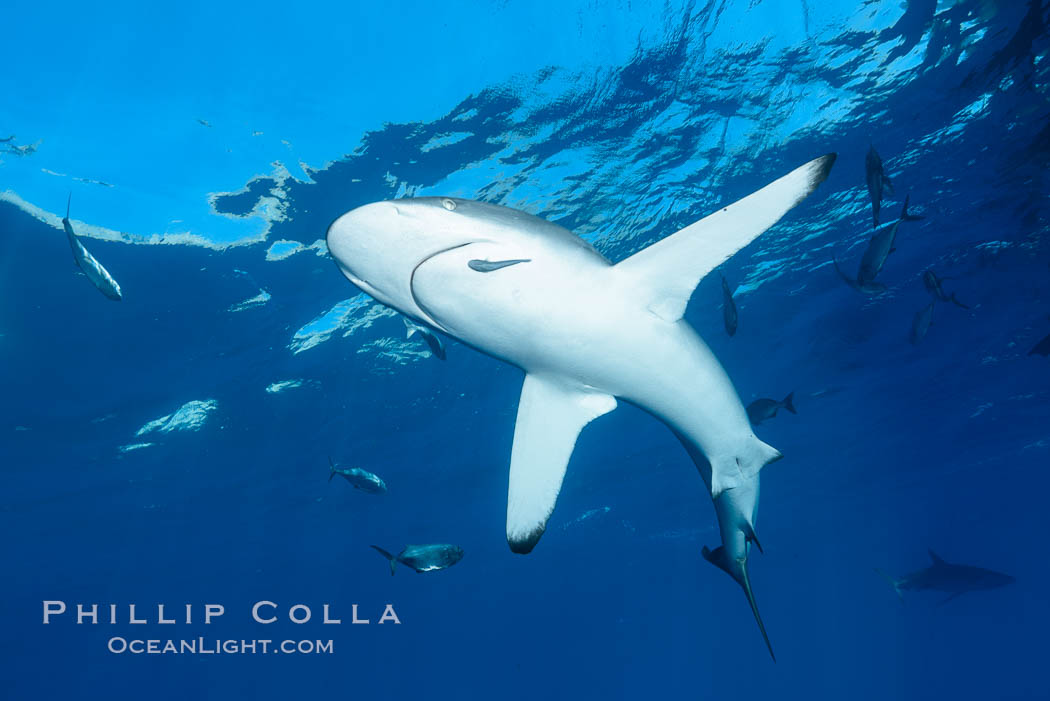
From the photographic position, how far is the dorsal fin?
7.75 feet

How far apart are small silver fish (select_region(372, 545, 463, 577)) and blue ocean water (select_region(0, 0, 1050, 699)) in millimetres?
6766

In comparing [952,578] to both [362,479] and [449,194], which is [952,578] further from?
[362,479]

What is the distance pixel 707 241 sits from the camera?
274cm

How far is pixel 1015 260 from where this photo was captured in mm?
14281

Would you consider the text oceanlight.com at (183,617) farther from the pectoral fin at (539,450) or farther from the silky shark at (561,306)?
the silky shark at (561,306)

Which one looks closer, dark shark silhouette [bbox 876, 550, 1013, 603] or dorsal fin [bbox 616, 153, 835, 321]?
dorsal fin [bbox 616, 153, 835, 321]

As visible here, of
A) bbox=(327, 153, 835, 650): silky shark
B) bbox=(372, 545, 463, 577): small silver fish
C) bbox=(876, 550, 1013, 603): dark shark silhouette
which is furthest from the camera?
bbox=(876, 550, 1013, 603): dark shark silhouette

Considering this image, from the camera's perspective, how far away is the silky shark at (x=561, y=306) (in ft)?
7.50

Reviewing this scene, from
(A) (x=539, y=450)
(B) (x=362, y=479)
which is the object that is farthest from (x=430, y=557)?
(A) (x=539, y=450)

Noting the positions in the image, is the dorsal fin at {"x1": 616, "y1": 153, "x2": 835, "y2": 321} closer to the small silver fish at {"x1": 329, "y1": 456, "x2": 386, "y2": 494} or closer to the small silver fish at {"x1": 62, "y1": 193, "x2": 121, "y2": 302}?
the small silver fish at {"x1": 62, "y1": 193, "x2": 121, "y2": 302}

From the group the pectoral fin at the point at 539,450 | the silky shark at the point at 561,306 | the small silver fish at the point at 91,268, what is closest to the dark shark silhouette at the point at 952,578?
the silky shark at the point at 561,306

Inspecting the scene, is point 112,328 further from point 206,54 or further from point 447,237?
point 447,237

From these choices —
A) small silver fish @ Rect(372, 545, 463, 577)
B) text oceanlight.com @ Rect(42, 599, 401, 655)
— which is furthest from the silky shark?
text oceanlight.com @ Rect(42, 599, 401, 655)

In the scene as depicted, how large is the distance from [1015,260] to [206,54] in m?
18.3
